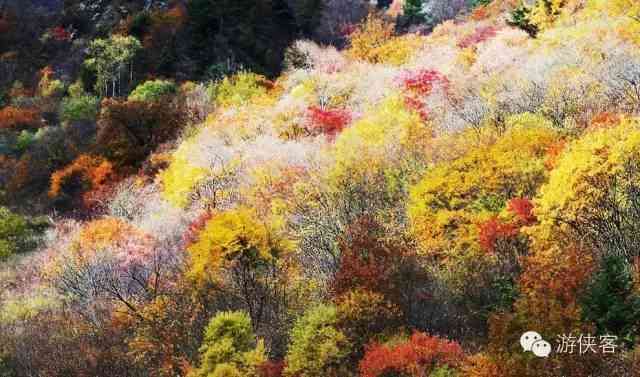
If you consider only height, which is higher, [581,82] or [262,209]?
[581,82]

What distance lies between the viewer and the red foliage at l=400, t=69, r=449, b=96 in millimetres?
66375

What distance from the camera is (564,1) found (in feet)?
238

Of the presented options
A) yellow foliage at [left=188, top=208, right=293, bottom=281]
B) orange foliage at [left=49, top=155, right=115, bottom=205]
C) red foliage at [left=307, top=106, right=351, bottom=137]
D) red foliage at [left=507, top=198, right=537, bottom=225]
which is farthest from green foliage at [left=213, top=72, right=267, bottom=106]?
red foliage at [left=507, top=198, right=537, bottom=225]

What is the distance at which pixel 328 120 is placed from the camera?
68875 millimetres

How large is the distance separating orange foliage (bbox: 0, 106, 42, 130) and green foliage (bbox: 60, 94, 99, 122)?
4.32 metres

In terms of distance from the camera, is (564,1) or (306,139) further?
(564,1)

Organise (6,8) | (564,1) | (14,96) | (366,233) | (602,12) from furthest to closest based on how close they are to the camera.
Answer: (6,8) < (14,96) < (564,1) < (602,12) < (366,233)

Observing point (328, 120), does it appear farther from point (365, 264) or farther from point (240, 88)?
point (365, 264)

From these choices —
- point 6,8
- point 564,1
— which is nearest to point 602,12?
point 564,1

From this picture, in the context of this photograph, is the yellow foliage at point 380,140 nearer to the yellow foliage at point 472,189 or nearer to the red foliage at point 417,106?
the red foliage at point 417,106

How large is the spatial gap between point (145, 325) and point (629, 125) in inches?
1172

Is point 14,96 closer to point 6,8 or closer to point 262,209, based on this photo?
point 6,8

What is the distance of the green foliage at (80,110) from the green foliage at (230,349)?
53.7 metres

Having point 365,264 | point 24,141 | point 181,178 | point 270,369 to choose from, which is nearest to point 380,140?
point 365,264
